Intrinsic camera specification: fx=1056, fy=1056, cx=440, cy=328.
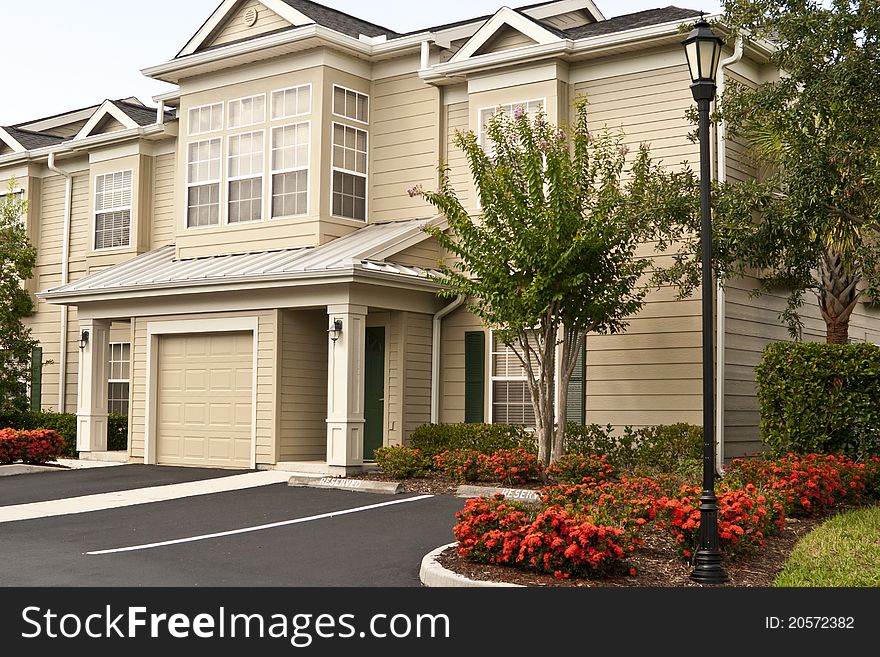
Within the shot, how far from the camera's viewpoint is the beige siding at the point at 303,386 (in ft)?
57.8

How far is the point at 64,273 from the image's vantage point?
80.0ft

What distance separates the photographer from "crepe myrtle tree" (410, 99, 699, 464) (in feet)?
46.3

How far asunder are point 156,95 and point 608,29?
377 inches

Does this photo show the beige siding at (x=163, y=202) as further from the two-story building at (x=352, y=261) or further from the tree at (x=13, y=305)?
the tree at (x=13, y=305)

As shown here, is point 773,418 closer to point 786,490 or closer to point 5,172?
point 786,490

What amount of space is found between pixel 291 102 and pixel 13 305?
906 centimetres

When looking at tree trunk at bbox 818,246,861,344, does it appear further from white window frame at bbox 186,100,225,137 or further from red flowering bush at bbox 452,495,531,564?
white window frame at bbox 186,100,225,137

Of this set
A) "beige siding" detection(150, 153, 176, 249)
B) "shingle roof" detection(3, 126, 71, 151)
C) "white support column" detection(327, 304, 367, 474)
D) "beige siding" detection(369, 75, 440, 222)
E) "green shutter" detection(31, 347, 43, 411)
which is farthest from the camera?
"shingle roof" detection(3, 126, 71, 151)

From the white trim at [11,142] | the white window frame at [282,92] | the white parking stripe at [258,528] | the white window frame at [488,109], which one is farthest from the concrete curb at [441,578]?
the white trim at [11,142]

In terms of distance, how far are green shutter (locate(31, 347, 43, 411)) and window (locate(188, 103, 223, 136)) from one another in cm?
800

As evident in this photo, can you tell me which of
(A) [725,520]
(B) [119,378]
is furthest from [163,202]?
(A) [725,520]

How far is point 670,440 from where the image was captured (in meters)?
15.2

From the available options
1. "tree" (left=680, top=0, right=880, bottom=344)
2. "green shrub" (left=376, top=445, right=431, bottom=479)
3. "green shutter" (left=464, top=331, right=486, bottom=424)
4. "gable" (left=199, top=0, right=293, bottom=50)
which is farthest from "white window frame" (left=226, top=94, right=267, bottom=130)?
"tree" (left=680, top=0, right=880, bottom=344)

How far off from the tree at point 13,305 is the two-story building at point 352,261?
9.45 ft
